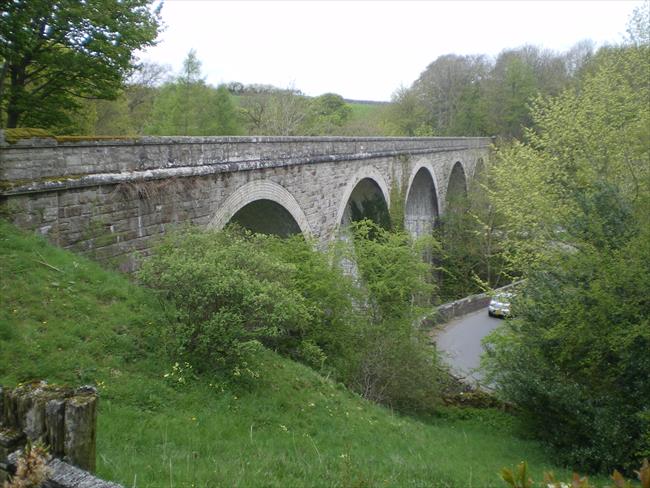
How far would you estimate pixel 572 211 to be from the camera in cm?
1213

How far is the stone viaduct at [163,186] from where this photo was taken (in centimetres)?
679

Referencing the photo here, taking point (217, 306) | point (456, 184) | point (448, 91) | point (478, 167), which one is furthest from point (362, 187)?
point (448, 91)

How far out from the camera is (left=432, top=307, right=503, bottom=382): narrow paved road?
15.2 metres

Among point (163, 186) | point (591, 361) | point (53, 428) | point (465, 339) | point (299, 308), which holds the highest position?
point (163, 186)

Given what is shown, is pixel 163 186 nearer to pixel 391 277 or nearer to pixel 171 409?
pixel 171 409

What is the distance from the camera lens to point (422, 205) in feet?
95.0

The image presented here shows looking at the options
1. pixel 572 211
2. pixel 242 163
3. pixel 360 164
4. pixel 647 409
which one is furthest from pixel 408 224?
pixel 647 409

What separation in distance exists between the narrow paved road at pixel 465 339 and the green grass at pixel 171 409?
752cm

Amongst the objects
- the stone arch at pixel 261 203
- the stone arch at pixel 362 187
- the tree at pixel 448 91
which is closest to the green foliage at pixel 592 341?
the stone arch at pixel 261 203

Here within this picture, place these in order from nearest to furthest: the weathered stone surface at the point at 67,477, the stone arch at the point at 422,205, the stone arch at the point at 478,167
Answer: the weathered stone surface at the point at 67,477, the stone arch at the point at 422,205, the stone arch at the point at 478,167

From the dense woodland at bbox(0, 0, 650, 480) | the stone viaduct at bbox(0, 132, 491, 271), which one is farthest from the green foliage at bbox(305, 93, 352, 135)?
the dense woodland at bbox(0, 0, 650, 480)

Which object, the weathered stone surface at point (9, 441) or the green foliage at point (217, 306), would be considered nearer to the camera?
the weathered stone surface at point (9, 441)

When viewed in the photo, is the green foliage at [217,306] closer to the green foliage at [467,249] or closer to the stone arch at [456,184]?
the green foliage at [467,249]

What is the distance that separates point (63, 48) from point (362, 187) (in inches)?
391
